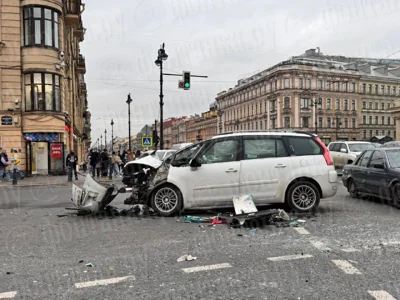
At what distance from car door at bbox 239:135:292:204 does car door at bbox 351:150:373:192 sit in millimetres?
3215

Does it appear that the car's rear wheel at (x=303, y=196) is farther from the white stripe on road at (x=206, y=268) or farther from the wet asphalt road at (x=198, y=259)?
the white stripe on road at (x=206, y=268)

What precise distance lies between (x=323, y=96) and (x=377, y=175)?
88461mm

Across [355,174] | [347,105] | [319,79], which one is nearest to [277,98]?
[319,79]

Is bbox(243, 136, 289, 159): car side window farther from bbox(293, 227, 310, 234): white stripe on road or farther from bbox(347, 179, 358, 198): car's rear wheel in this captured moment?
bbox(347, 179, 358, 198): car's rear wheel

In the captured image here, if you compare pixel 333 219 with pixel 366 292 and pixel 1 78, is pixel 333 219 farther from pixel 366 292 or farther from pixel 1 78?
pixel 1 78

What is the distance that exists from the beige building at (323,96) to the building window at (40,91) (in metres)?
67.2

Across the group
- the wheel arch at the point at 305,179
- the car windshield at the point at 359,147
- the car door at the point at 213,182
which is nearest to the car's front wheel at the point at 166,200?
the car door at the point at 213,182

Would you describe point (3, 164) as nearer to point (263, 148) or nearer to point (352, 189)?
point (263, 148)

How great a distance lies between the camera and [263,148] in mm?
8172

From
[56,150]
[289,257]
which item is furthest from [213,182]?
[56,150]

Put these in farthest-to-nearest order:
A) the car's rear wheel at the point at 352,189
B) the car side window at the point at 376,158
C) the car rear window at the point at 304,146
A: the car's rear wheel at the point at 352,189
the car side window at the point at 376,158
the car rear window at the point at 304,146

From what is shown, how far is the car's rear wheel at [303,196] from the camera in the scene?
8.12 metres

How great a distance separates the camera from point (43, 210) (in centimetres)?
962

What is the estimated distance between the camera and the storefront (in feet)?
76.7
